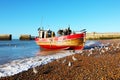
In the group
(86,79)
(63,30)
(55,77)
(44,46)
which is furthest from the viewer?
(44,46)

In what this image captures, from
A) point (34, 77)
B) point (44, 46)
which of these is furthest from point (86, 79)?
point (44, 46)

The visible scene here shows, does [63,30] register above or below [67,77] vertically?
above

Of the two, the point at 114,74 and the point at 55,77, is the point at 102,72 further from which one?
the point at 55,77

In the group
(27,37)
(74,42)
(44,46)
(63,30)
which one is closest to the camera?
(74,42)

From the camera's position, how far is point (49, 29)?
4506cm

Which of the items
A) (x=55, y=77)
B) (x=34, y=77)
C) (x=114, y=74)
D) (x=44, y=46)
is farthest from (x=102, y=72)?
(x=44, y=46)

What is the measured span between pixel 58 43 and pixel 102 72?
26.2m

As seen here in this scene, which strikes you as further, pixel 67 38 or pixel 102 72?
pixel 67 38

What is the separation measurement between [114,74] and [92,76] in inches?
41.0

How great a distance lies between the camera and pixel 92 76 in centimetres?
1095

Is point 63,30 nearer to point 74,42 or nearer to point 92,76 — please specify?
point 74,42

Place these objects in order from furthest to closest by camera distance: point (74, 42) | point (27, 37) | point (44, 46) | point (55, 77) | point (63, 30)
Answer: point (27, 37), point (44, 46), point (63, 30), point (74, 42), point (55, 77)

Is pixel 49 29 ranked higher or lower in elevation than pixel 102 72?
higher

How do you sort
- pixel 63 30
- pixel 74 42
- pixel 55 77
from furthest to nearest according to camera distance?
pixel 63 30
pixel 74 42
pixel 55 77
